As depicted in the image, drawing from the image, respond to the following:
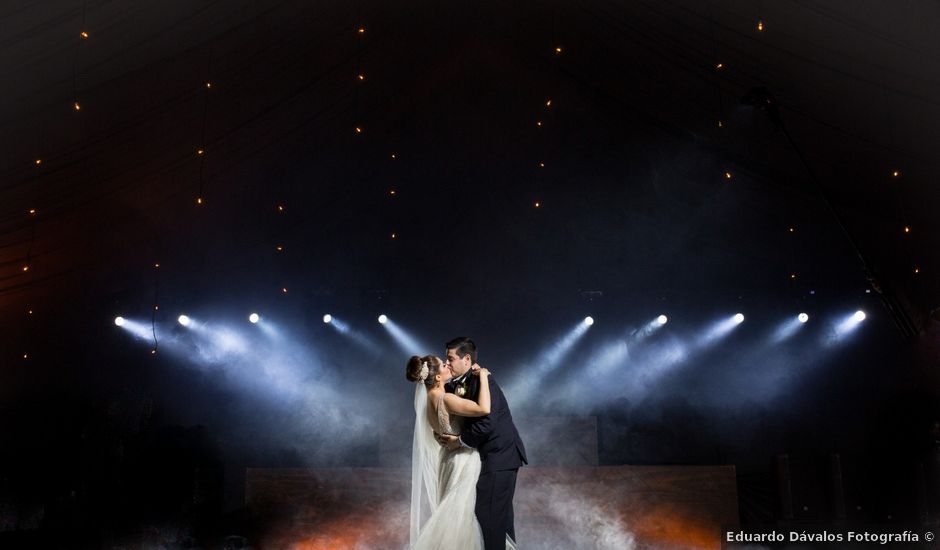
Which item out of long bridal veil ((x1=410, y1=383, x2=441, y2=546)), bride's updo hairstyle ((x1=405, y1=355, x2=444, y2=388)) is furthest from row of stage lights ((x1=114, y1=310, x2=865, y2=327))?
bride's updo hairstyle ((x1=405, y1=355, x2=444, y2=388))

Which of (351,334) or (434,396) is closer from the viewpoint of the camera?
(434,396)

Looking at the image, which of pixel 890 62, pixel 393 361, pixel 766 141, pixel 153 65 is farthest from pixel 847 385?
pixel 153 65

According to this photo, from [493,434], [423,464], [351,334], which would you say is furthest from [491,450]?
[351,334]

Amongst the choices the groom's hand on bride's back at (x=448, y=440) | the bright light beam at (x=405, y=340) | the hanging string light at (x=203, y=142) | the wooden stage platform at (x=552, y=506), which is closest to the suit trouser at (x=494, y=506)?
the groom's hand on bride's back at (x=448, y=440)

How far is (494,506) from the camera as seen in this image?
3754 mm

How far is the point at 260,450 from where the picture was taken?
8305mm

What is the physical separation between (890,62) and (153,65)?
5.82 metres

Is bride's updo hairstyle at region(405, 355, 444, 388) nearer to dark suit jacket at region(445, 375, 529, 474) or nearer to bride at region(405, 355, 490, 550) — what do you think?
bride at region(405, 355, 490, 550)

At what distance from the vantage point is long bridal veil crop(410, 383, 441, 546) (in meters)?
4.13

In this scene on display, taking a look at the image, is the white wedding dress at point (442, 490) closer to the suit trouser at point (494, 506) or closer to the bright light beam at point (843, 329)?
the suit trouser at point (494, 506)

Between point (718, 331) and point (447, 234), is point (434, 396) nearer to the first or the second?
point (447, 234)

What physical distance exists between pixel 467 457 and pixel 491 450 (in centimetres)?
22

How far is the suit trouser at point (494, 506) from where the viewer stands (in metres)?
3.74

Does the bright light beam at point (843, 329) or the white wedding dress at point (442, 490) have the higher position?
the bright light beam at point (843, 329)
